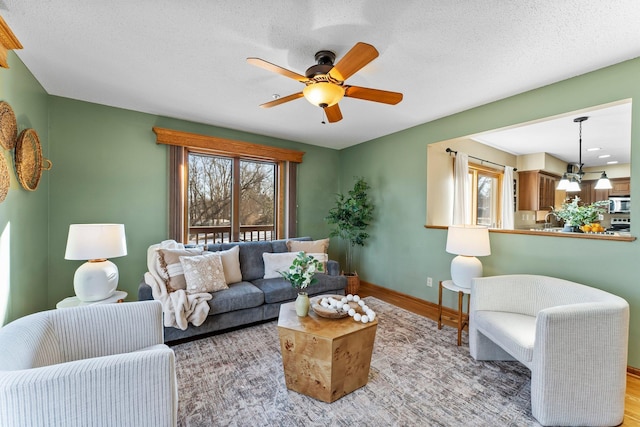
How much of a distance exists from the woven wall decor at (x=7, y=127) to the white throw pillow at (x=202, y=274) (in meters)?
1.55

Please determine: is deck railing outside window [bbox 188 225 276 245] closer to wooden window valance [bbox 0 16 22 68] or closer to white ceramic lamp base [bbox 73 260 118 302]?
white ceramic lamp base [bbox 73 260 118 302]

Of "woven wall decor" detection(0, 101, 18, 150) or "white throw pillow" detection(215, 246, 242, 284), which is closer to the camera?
"woven wall decor" detection(0, 101, 18, 150)

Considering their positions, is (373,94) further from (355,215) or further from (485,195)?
(485,195)

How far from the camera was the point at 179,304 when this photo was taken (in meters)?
2.44

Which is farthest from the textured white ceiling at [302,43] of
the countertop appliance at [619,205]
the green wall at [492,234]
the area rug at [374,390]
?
the countertop appliance at [619,205]

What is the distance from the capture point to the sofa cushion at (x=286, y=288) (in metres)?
3.02

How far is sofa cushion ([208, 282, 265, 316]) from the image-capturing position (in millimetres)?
2656

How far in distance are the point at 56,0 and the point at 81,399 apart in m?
2.17

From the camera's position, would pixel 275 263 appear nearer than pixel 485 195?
Yes

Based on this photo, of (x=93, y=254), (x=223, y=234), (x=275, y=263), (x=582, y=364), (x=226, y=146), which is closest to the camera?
(x=582, y=364)

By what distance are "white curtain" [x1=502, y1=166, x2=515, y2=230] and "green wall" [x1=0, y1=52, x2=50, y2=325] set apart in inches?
257

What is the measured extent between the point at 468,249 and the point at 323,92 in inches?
82.2

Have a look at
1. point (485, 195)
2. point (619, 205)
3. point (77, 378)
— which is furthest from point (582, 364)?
point (619, 205)

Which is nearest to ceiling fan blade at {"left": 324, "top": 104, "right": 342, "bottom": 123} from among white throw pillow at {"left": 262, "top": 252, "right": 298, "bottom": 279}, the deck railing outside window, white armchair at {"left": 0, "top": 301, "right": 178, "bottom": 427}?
white throw pillow at {"left": 262, "top": 252, "right": 298, "bottom": 279}
